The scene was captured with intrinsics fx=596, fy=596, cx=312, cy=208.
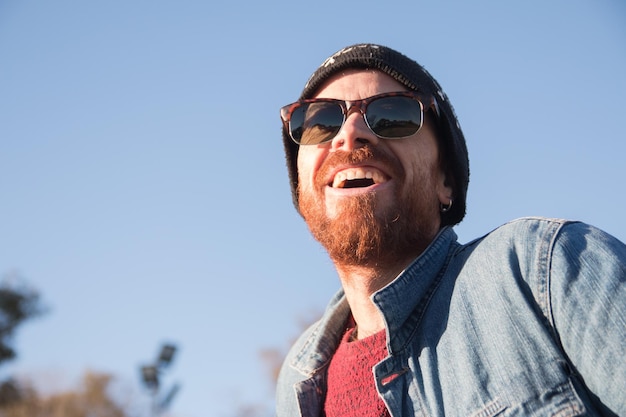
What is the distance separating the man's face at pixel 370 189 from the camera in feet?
8.38

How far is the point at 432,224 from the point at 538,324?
101cm

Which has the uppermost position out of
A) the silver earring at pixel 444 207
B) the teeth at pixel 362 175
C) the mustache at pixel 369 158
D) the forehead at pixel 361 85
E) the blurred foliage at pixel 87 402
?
the forehead at pixel 361 85

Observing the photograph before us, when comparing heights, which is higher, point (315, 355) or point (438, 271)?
point (438, 271)

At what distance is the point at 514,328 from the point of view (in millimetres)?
1864

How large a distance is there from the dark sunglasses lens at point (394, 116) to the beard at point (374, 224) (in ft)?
0.42

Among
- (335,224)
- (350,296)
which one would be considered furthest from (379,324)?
(335,224)

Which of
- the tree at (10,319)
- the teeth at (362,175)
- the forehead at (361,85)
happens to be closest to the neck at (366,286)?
the teeth at (362,175)

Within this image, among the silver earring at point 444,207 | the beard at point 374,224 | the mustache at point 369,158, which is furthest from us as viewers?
the silver earring at point 444,207

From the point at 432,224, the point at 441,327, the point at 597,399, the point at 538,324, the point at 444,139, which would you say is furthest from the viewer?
the point at 444,139

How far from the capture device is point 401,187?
2.63 m

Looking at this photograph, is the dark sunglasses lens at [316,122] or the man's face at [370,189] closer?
the man's face at [370,189]

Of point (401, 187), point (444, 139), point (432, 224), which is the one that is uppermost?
point (444, 139)

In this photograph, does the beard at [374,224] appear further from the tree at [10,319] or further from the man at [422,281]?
the tree at [10,319]

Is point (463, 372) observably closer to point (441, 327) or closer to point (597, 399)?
point (441, 327)
